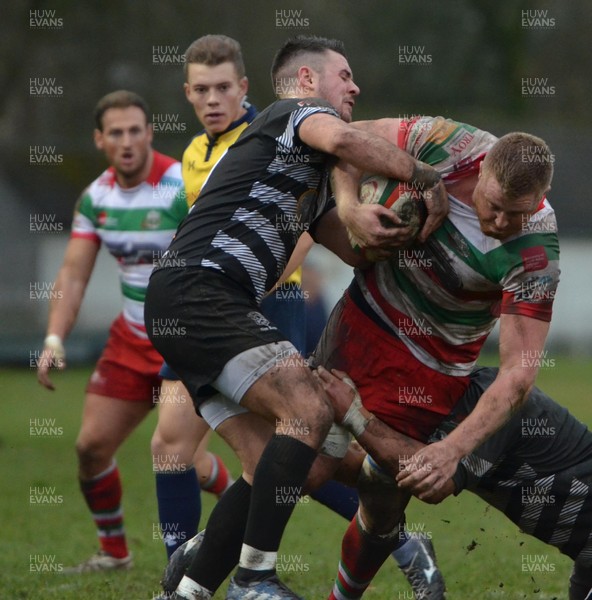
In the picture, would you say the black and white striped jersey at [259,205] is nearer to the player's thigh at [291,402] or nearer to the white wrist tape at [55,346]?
the player's thigh at [291,402]

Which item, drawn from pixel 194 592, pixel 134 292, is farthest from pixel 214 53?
pixel 194 592

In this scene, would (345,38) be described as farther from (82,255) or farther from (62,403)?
(82,255)

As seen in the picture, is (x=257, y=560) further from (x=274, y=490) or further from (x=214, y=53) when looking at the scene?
(x=214, y=53)

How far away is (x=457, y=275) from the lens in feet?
14.7

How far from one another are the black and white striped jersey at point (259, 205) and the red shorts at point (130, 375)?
245 cm

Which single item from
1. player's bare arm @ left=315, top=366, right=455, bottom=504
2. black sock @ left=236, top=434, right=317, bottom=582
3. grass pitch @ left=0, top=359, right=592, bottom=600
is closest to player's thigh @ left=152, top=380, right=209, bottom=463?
grass pitch @ left=0, top=359, right=592, bottom=600

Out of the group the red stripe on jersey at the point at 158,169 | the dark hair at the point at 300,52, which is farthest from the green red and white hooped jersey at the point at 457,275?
the red stripe on jersey at the point at 158,169

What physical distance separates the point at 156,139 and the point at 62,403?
9.86m

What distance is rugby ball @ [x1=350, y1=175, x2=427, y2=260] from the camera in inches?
172

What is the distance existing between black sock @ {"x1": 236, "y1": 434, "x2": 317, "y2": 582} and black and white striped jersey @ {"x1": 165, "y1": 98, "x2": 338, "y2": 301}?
0.61 m

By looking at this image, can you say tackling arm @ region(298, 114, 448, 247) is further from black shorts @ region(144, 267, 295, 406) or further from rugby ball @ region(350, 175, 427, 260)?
black shorts @ region(144, 267, 295, 406)

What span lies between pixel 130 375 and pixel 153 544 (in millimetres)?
1160

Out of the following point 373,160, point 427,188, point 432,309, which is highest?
point 373,160

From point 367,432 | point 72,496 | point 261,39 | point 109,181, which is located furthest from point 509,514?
point 261,39
